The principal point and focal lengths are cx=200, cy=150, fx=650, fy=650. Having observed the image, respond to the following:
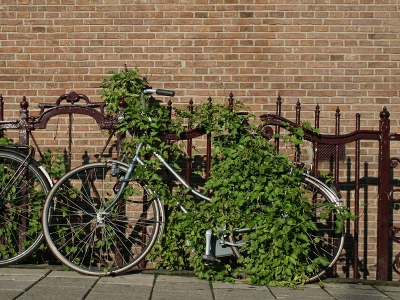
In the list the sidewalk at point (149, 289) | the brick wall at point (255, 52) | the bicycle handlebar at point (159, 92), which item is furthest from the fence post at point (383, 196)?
the bicycle handlebar at point (159, 92)

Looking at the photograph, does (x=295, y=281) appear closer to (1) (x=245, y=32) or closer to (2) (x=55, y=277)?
(2) (x=55, y=277)

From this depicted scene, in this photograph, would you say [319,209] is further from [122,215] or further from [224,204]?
[122,215]

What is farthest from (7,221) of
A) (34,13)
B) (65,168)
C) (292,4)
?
(292,4)

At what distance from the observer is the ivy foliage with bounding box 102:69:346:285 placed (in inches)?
191

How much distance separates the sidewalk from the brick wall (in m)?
1.60

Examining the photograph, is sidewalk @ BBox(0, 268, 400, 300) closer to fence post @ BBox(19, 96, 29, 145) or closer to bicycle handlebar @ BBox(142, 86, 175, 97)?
fence post @ BBox(19, 96, 29, 145)

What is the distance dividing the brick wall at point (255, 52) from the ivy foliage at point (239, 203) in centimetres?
104

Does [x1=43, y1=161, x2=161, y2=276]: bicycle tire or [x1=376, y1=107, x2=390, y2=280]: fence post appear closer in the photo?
[x1=43, y1=161, x2=161, y2=276]: bicycle tire

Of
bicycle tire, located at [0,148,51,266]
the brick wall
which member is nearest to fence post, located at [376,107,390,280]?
the brick wall

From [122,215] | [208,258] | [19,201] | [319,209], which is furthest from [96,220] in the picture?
[319,209]

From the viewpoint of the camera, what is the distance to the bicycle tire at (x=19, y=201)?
17.6 feet

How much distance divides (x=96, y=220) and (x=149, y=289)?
87 centimetres

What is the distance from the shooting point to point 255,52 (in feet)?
20.3

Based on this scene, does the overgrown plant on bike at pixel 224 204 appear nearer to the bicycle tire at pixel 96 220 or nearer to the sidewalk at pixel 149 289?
the bicycle tire at pixel 96 220
